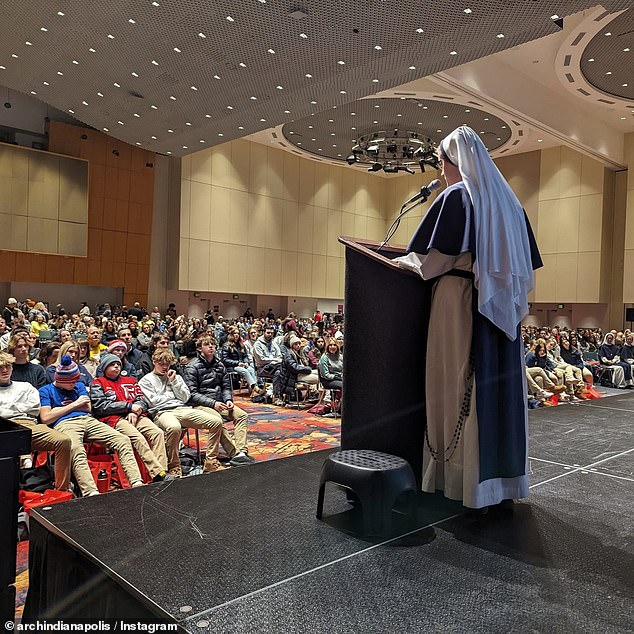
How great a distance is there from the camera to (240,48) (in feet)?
→ 33.0

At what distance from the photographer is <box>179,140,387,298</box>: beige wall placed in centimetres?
2077

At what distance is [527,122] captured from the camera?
53.9 ft

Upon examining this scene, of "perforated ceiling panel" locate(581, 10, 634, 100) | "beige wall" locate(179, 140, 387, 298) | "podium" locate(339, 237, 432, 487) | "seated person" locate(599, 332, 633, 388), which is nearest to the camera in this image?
"podium" locate(339, 237, 432, 487)

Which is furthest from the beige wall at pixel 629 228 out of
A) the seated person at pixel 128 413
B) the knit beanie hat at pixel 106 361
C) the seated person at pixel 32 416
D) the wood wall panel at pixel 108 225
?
the seated person at pixel 32 416

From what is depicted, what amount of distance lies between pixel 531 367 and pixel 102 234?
44.8 feet

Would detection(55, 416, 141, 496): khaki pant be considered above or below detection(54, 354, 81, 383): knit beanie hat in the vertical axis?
below

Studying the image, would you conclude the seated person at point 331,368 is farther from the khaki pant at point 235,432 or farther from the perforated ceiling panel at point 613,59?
the perforated ceiling panel at point 613,59

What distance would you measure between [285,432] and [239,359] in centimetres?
376

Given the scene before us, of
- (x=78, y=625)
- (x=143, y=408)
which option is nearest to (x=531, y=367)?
(x=143, y=408)

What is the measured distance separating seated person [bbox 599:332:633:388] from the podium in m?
13.2

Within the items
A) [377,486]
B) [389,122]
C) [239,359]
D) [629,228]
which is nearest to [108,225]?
[389,122]

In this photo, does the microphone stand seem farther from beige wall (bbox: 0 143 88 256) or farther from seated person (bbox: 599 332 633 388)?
beige wall (bbox: 0 143 88 256)

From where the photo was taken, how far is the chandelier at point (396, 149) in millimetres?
19453

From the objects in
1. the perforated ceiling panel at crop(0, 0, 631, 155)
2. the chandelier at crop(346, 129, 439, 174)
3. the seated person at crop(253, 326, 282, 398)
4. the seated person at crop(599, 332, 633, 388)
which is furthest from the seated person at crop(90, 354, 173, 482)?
the chandelier at crop(346, 129, 439, 174)
